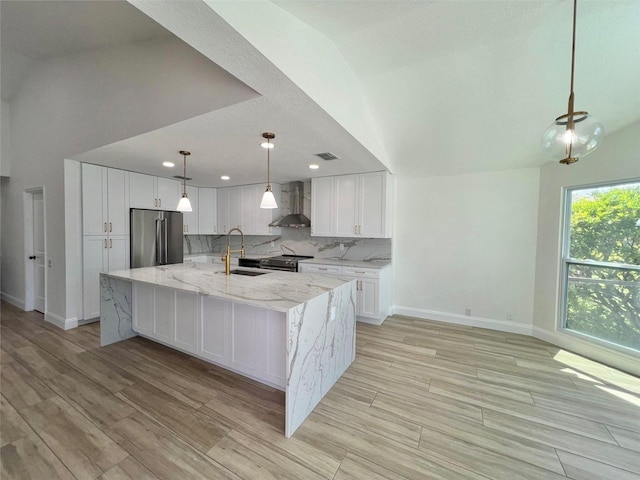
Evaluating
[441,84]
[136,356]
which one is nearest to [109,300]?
[136,356]

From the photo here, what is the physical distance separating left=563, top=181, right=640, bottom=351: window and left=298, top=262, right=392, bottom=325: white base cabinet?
2.24 metres

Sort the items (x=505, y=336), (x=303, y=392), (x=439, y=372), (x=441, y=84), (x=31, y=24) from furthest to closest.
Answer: (x=505, y=336), (x=31, y=24), (x=439, y=372), (x=441, y=84), (x=303, y=392)

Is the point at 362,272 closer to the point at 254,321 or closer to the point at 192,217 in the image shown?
the point at 254,321

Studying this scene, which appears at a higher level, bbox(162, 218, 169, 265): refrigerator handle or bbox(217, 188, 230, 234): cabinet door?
bbox(217, 188, 230, 234): cabinet door

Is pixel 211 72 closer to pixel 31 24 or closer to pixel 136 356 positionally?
pixel 31 24

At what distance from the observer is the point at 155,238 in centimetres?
458

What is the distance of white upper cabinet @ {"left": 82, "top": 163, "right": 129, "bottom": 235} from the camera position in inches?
146

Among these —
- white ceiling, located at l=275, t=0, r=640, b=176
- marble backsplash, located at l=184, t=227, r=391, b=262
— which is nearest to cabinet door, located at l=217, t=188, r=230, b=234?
marble backsplash, located at l=184, t=227, r=391, b=262

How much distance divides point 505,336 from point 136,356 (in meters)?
4.68

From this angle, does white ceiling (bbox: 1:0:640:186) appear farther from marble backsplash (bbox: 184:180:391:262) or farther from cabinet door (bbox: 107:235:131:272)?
marble backsplash (bbox: 184:180:391:262)

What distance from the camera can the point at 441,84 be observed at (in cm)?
241

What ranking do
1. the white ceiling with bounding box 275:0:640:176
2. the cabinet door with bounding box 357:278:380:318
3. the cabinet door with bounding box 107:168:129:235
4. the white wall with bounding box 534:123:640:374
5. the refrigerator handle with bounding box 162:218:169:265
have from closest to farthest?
1. the white ceiling with bounding box 275:0:640:176
2. the white wall with bounding box 534:123:640:374
3. the cabinet door with bounding box 357:278:380:318
4. the cabinet door with bounding box 107:168:129:235
5. the refrigerator handle with bounding box 162:218:169:265

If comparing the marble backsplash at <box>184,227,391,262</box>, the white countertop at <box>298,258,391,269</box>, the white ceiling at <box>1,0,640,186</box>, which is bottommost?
the white countertop at <box>298,258,391,269</box>

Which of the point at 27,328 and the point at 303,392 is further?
the point at 27,328
